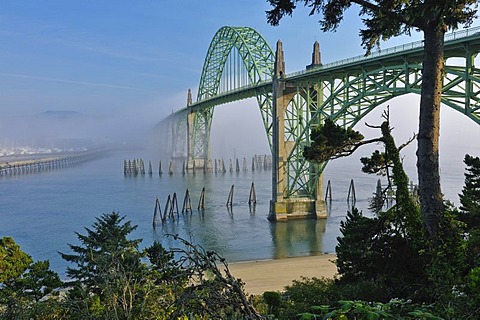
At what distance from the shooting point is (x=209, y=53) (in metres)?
67.9

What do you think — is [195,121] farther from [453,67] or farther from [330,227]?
[453,67]

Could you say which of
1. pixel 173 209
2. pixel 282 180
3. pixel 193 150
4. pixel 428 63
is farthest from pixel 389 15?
pixel 193 150

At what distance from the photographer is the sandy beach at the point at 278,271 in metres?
17.2

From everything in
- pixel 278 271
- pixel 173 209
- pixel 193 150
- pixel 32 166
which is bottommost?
pixel 278 271

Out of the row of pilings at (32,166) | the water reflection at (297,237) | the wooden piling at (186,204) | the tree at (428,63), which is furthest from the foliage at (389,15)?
the row of pilings at (32,166)

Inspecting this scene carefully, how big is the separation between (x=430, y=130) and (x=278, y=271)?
12007 mm

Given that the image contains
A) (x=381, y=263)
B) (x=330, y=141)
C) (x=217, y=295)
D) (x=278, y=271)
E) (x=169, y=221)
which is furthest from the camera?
(x=169, y=221)

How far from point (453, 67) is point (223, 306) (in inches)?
644

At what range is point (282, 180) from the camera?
105 feet

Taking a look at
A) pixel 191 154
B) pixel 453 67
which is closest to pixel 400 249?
pixel 453 67

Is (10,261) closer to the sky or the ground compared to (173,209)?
closer to the sky

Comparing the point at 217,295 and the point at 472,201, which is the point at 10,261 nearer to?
the point at 217,295

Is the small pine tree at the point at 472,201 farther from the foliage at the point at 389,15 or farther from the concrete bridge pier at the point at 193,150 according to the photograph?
the concrete bridge pier at the point at 193,150

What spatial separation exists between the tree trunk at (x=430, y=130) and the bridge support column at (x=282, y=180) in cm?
2256
